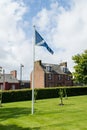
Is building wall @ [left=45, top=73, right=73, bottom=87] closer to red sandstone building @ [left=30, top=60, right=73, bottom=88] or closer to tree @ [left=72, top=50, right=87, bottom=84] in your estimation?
red sandstone building @ [left=30, top=60, right=73, bottom=88]

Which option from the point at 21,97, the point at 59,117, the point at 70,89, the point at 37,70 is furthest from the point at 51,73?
the point at 59,117

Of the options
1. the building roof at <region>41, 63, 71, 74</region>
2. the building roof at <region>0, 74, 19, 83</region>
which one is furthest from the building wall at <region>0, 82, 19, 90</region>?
the building roof at <region>41, 63, 71, 74</region>

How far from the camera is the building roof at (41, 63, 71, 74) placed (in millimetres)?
80500

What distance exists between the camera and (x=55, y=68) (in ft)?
276

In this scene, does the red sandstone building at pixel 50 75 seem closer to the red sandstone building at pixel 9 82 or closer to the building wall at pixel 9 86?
the building wall at pixel 9 86

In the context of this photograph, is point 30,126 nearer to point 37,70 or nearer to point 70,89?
point 70,89

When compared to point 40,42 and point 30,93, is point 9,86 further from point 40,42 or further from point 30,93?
point 40,42

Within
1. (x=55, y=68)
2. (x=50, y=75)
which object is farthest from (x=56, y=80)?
(x=55, y=68)

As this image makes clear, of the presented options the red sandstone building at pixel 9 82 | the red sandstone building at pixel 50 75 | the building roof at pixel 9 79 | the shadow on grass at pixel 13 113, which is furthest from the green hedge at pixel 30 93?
A: the building roof at pixel 9 79

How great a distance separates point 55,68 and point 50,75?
4476 mm

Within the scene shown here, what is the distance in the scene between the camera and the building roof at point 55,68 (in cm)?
8050

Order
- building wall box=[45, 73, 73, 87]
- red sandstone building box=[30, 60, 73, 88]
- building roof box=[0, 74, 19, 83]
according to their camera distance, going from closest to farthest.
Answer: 1. red sandstone building box=[30, 60, 73, 88]
2. building wall box=[45, 73, 73, 87]
3. building roof box=[0, 74, 19, 83]

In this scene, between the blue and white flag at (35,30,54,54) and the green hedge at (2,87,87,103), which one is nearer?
the blue and white flag at (35,30,54,54)

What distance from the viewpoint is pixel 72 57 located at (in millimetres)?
60844
